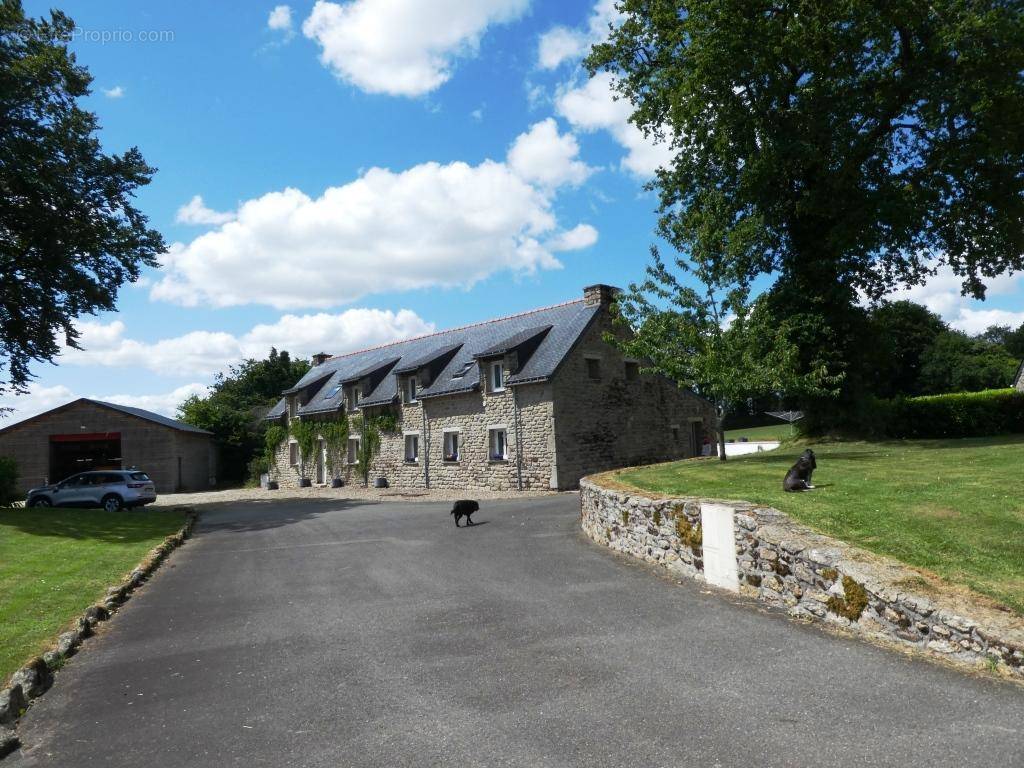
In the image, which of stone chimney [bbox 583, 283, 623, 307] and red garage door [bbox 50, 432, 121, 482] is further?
red garage door [bbox 50, 432, 121, 482]

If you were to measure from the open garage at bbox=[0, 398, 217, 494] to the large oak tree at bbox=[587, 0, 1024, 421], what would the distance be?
3357 centimetres

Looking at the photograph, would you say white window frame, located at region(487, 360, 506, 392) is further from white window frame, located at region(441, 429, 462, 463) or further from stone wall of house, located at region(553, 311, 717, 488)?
stone wall of house, located at region(553, 311, 717, 488)

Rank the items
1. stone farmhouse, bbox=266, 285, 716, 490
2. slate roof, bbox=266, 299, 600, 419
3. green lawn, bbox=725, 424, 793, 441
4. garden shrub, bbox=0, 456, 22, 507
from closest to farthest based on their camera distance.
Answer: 1. garden shrub, bbox=0, 456, 22, 507
2. stone farmhouse, bbox=266, 285, 716, 490
3. slate roof, bbox=266, 299, 600, 419
4. green lawn, bbox=725, 424, 793, 441

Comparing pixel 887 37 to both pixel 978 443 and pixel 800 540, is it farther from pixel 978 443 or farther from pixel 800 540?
pixel 800 540

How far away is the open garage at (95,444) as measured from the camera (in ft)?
127

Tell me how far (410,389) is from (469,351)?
3.49 meters

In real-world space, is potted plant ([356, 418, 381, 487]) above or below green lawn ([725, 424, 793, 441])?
above

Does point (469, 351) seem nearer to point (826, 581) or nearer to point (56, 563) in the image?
point (56, 563)

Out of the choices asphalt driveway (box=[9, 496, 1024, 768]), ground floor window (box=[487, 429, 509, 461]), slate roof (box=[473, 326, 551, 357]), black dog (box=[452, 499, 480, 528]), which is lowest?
asphalt driveway (box=[9, 496, 1024, 768])

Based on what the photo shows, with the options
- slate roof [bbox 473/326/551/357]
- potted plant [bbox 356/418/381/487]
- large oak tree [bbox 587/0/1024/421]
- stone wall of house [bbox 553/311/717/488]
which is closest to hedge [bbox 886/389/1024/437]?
large oak tree [bbox 587/0/1024/421]

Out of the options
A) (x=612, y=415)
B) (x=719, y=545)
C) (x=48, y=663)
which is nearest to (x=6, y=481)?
(x=48, y=663)

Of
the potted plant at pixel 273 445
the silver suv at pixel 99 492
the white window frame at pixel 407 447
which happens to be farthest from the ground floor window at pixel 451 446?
the potted plant at pixel 273 445

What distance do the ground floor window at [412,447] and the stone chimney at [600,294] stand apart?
1057cm

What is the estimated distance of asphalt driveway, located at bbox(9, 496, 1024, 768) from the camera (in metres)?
4.51
